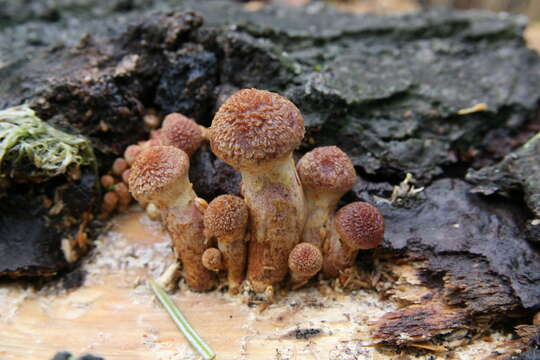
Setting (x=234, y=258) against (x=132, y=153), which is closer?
(x=234, y=258)

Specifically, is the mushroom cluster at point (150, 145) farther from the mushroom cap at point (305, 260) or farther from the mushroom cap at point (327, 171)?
the mushroom cap at point (305, 260)

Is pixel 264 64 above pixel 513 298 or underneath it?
above

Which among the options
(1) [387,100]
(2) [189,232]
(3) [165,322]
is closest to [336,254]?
(2) [189,232]

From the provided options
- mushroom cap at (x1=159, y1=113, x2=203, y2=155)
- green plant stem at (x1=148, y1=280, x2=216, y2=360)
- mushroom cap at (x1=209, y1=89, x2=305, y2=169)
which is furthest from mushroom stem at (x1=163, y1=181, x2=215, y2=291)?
mushroom cap at (x1=209, y1=89, x2=305, y2=169)

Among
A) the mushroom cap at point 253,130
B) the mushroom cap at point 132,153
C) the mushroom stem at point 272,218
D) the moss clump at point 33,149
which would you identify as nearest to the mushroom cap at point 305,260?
the mushroom stem at point 272,218

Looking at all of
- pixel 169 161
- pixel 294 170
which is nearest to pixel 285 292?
pixel 294 170

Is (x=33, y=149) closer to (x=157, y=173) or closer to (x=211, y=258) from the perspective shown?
(x=157, y=173)

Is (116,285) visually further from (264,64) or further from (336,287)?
(264,64)
